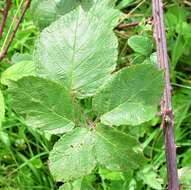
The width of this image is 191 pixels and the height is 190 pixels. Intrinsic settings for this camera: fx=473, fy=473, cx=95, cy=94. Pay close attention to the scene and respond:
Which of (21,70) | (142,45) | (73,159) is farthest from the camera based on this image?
(21,70)

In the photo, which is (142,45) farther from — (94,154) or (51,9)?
(94,154)

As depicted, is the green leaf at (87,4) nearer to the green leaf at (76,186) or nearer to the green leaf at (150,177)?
the green leaf at (76,186)

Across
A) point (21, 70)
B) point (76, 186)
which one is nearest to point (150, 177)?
point (21, 70)

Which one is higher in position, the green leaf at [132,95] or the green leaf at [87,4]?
the green leaf at [87,4]

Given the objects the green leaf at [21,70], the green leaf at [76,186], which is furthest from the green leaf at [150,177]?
the green leaf at [76,186]

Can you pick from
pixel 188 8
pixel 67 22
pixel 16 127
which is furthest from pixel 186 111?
pixel 67 22

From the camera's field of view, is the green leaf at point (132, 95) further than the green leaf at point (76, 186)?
No

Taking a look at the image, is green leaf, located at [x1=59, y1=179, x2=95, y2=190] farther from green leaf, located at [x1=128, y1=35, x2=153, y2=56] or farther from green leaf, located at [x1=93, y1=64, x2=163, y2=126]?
green leaf, located at [x1=128, y1=35, x2=153, y2=56]
